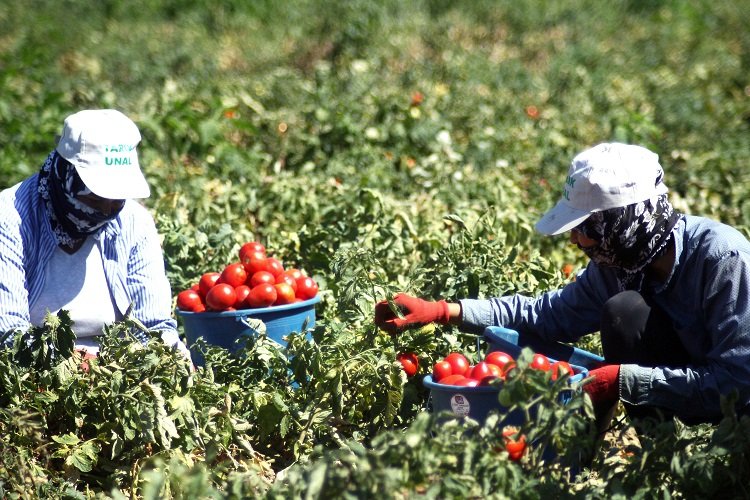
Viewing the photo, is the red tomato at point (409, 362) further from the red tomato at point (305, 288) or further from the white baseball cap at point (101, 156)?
the white baseball cap at point (101, 156)

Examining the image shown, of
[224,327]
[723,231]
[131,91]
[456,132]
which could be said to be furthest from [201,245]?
[131,91]

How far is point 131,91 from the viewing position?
31.4ft

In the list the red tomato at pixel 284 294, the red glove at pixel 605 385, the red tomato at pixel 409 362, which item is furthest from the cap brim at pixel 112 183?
the red glove at pixel 605 385

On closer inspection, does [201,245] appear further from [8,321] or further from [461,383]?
[461,383]

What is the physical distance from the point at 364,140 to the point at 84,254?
325 cm

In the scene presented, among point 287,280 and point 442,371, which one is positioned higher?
point 287,280

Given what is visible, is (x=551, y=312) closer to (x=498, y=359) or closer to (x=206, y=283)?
(x=498, y=359)

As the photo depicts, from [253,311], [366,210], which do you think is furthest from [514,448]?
[366,210]

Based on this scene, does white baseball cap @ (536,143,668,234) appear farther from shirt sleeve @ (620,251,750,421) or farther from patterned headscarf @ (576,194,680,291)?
shirt sleeve @ (620,251,750,421)

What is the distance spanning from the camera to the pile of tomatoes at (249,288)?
3795mm

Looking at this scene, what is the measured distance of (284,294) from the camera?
3.85 m

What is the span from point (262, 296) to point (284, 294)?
0.11 metres

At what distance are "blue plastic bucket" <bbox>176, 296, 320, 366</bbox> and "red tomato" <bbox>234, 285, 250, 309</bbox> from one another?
0.06 metres

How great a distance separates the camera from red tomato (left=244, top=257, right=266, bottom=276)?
3.99 m
